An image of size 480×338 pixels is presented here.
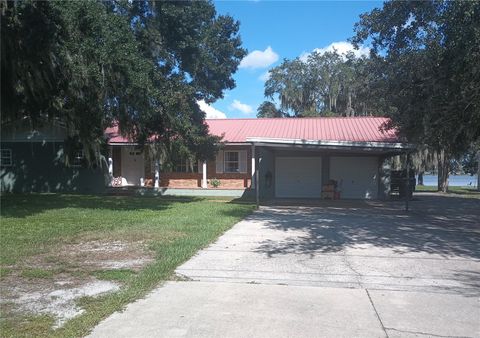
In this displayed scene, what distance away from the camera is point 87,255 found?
8781 millimetres

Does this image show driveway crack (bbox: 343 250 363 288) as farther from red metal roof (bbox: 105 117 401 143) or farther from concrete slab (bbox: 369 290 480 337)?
red metal roof (bbox: 105 117 401 143)

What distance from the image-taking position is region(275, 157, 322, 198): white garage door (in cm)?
2480

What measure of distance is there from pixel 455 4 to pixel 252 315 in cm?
899

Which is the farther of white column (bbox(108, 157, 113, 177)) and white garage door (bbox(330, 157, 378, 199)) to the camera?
white column (bbox(108, 157, 113, 177))

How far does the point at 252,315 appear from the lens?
545 cm

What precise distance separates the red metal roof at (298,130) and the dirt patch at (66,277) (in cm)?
1662

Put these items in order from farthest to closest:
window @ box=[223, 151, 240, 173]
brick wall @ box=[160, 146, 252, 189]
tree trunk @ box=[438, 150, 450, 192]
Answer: tree trunk @ box=[438, 150, 450, 192] < window @ box=[223, 151, 240, 173] < brick wall @ box=[160, 146, 252, 189]

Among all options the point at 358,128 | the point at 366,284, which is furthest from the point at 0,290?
the point at 358,128

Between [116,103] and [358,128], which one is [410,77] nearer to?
[116,103]

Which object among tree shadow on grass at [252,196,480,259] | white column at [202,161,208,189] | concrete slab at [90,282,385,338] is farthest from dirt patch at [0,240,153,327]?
white column at [202,161,208,189]

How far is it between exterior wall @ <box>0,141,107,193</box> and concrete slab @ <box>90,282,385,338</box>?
21.9 meters

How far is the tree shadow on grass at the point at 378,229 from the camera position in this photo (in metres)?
9.94

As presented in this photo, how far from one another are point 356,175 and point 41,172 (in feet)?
55.8

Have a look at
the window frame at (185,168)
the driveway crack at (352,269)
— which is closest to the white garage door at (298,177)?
the window frame at (185,168)
